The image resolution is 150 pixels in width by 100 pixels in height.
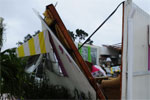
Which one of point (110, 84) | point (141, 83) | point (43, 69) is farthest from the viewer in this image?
point (43, 69)

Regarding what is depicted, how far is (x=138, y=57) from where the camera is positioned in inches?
69.0

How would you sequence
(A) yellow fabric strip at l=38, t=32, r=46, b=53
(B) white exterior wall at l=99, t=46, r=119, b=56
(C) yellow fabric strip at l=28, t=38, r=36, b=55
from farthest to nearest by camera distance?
1. (B) white exterior wall at l=99, t=46, r=119, b=56
2. (C) yellow fabric strip at l=28, t=38, r=36, b=55
3. (A) yellow fabric strip at l=38, t=32, r=46, b=53

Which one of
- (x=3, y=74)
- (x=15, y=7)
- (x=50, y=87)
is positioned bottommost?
(x=50, y=87)

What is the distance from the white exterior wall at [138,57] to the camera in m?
1.58

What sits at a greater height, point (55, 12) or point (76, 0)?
point (76, 0)

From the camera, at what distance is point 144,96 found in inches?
74.0

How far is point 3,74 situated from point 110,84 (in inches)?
58.1

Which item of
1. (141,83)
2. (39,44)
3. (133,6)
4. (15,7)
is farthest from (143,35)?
(15,7)

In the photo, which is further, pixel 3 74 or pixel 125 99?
pixel 125 99

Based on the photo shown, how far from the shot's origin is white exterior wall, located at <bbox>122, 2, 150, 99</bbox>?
1576 mm

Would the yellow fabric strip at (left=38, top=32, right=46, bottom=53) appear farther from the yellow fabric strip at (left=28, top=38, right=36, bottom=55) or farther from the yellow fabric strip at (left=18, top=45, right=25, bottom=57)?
the yellow fabric strip at (left=18, top=45, right=25, bottom=57)

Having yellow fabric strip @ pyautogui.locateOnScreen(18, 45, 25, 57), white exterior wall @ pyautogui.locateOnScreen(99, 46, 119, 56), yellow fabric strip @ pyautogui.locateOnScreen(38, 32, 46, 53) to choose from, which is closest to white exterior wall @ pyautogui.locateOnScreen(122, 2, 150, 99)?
yellow fabric strip @ pyautogui.locateOnScreen(38, 32, 46, 53)

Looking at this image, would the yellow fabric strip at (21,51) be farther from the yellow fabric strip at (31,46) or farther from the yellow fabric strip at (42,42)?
the yellow fabric strip at (42,42)

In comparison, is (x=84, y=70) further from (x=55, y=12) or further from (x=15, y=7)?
(x=15, y=7)
